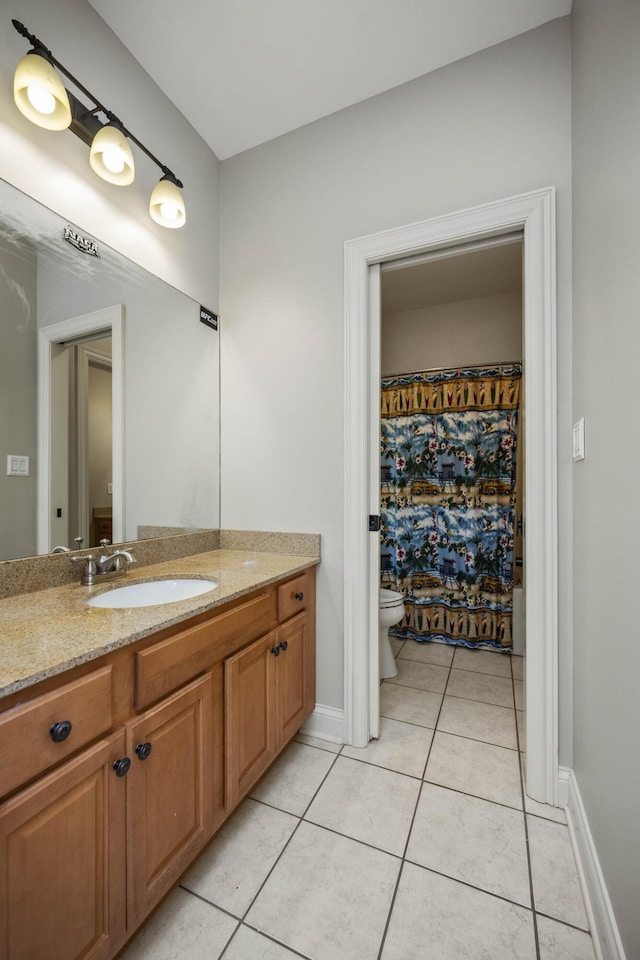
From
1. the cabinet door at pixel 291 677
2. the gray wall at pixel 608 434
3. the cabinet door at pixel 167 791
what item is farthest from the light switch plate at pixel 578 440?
the cabinet door at pixel 167 791

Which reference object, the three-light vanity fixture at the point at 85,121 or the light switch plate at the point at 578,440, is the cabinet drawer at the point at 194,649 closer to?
the light switch plate at the point at 578,440

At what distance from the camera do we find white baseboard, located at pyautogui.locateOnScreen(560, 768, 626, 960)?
0.90 m

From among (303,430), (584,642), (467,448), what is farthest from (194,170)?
(584,642)

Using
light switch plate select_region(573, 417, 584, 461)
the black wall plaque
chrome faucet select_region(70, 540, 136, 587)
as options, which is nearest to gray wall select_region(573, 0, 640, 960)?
light switch plate select_region(573, 417, 584, 461)

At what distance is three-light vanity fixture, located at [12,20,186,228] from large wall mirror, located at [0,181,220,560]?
237mm

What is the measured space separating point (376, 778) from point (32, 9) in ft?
9.20

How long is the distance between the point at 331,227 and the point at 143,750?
1991mm

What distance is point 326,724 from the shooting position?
5.90 ft

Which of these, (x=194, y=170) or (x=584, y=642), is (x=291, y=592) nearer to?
(x=584, y=642)

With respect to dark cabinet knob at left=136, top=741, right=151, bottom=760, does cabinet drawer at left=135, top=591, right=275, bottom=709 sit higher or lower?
higher

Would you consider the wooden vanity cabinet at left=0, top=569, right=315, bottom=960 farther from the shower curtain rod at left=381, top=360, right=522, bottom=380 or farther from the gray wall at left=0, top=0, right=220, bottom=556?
the shower curtain rod at left=381, top=360, right=522, bottom=380

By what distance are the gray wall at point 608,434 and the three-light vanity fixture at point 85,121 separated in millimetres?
1440

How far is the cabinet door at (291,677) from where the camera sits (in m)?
1.51

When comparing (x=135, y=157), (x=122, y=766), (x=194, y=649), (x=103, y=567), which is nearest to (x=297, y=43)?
(x=135, y=157)
